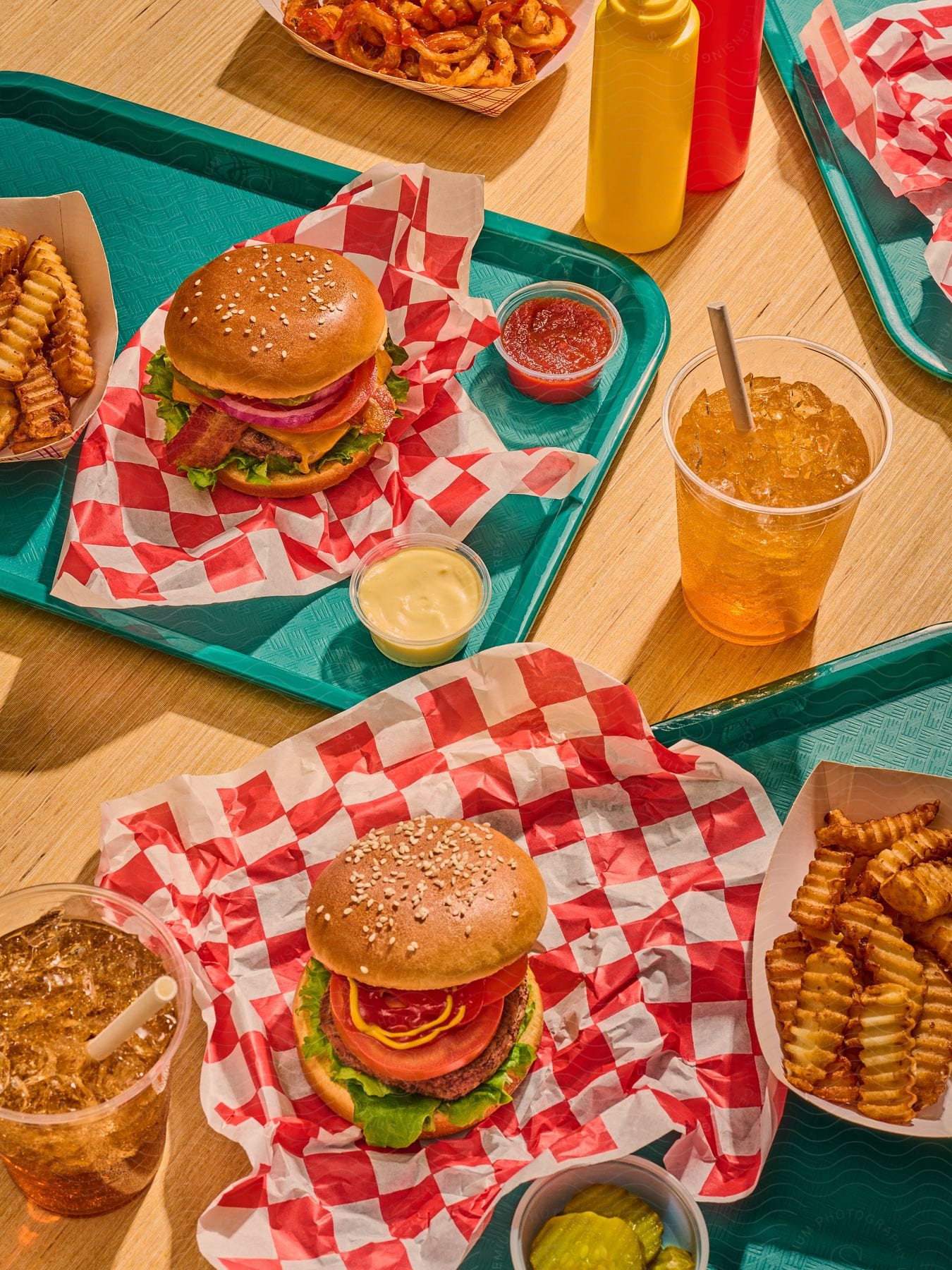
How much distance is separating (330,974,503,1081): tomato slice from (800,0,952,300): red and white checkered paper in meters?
2.00

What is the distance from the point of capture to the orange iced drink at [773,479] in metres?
2.18

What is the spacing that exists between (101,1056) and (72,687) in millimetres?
878

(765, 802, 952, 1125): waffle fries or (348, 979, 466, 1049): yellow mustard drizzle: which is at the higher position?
(765, 802, 952, 1125): waffle fries

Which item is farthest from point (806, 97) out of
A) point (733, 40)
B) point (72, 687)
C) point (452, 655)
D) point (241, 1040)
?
point (241, 1040)

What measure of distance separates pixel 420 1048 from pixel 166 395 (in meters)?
1.44

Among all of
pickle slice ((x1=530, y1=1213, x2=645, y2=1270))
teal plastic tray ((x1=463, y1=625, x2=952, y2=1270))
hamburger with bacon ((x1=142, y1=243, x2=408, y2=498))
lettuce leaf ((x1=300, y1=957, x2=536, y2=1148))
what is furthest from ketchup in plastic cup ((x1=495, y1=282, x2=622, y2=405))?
pickle slice ((x1=530, y1=1213, x2=645, y2=1270))

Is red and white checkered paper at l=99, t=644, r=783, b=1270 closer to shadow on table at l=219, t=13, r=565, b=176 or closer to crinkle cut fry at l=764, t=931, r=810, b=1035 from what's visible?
crinkle cut fry at l=764, t=931, r=810, b=1035

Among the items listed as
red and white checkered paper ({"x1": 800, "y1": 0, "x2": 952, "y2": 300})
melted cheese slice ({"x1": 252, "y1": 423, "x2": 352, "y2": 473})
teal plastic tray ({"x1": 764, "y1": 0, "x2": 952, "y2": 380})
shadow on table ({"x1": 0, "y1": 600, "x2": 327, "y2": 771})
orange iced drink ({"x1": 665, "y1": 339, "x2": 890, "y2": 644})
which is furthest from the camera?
red and white checkered paper ({"x1": 800, "y1": 0, "x2": 952, "y2": 300})

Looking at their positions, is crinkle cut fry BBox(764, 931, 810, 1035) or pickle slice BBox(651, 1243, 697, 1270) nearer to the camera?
pickle slice BBox(651, 1243, 697, 1270)

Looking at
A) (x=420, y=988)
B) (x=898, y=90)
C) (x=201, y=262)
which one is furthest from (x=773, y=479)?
(x=201, y=262)

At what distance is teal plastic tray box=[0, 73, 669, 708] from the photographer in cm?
252

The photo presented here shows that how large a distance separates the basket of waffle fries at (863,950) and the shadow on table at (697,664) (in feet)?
1.18

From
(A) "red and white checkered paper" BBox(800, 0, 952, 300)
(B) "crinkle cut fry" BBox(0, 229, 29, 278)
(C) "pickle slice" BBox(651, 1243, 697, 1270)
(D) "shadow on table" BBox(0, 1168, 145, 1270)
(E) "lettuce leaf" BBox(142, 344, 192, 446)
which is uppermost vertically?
(A) "red and white checkered paper" BBox(800, 0, 952, 300)

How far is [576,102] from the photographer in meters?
3.30
